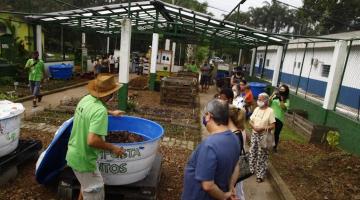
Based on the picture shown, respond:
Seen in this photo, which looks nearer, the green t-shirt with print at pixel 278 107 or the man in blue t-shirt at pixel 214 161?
the man in blue t-shirt at pixel 214 161

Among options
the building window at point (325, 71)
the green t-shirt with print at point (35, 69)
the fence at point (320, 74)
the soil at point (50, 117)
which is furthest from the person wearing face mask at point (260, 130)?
the building window at point (325, 71)

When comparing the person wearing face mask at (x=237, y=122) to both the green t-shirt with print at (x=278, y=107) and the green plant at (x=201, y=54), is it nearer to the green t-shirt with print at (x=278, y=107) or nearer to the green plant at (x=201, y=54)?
the green t-shirt with print at (x=278, y=107)

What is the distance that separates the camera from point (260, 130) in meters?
5.75

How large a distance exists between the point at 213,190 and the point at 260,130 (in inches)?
135

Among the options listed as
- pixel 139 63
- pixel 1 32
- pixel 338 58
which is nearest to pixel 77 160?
pixel 338 58

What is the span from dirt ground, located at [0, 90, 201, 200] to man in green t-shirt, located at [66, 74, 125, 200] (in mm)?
1444

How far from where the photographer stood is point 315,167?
6844 millimetres

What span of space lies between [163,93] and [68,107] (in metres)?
4.14

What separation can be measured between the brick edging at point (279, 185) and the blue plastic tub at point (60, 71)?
13859 millimetres

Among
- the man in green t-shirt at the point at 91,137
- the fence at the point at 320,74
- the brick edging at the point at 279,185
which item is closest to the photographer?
the man in green t-shirt at the point at 91,137

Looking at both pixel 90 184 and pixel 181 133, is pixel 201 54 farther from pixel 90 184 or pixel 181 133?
pixel 90 184

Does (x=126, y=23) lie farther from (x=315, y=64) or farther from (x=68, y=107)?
(x=315, y=64)

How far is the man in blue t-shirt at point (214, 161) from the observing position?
98.7 inches

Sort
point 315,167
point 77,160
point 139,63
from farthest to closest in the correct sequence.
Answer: point 139,63 → point 315,167 → point 77,160
